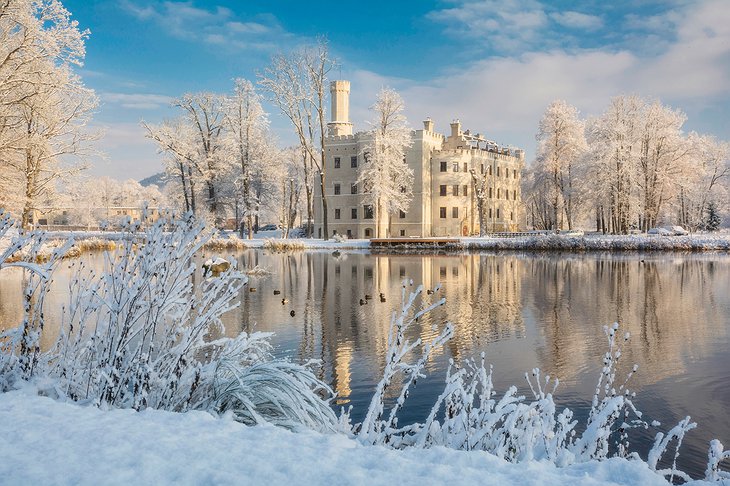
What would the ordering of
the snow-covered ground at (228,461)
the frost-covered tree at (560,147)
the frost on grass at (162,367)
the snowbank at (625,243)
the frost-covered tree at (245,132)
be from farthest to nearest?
the frost-covered tree at (560,147), the frost-covered tree at (245,132), the snowbank at (625,243), the frost on grass at (162,367), the snow-covered ground at (228,461)

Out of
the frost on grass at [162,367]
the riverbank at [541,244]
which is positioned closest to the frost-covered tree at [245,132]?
the riverbank at [541,244]

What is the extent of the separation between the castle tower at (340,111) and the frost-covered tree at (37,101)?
32869 mm

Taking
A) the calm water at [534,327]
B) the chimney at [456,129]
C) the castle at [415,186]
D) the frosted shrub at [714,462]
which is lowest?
the calm water at [534,327]

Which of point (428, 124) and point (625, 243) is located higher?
point (428, 124)

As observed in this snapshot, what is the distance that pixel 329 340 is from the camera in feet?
39.0

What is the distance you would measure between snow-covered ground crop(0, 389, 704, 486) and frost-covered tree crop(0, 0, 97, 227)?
723 inches

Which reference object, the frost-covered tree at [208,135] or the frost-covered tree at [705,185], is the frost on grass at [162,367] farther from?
the frost-covered tree at [705,185]

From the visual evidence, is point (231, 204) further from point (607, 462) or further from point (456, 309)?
point (607, 462)

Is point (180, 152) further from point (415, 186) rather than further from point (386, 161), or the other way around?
point (415, 186)

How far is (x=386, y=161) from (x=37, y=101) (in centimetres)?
3133

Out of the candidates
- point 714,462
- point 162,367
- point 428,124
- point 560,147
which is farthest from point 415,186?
point 714,462

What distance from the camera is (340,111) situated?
60.2 meters

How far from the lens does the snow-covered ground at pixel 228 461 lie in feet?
10.2

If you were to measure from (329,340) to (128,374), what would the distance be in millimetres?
6841
